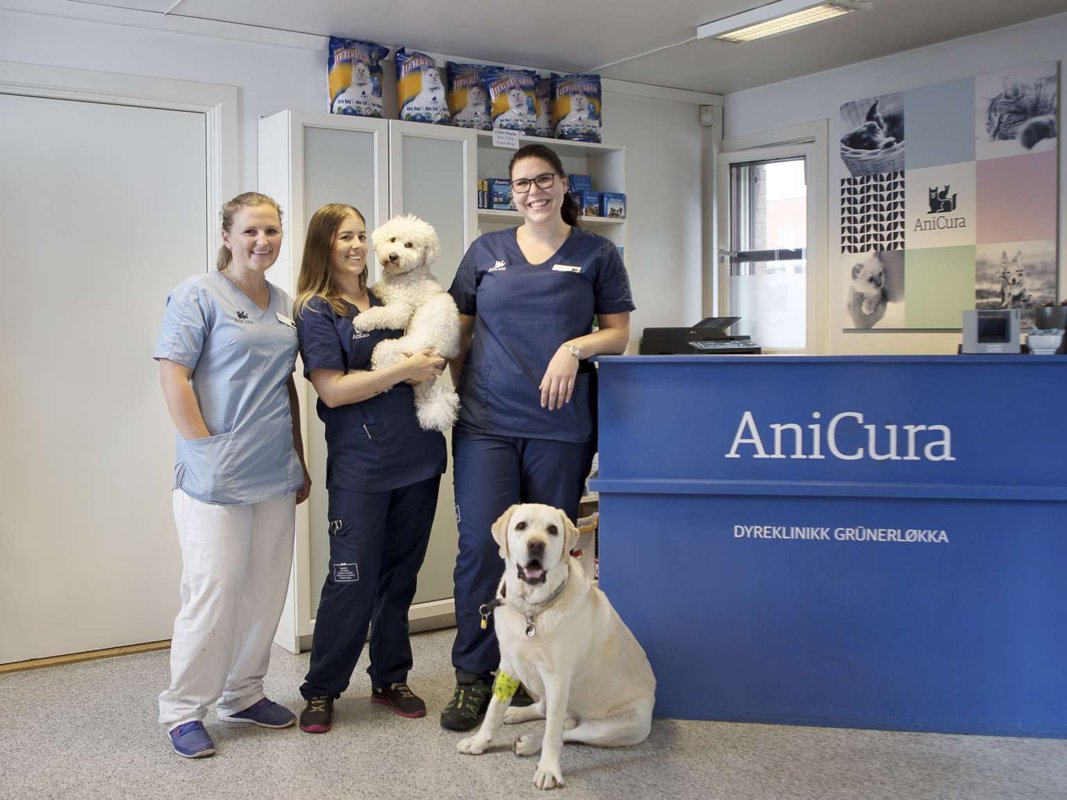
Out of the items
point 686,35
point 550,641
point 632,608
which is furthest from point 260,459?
point 686,35

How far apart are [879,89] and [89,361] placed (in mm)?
3761

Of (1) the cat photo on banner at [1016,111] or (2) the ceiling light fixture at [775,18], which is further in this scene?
(1) the cat photo on banner at [1016,111]

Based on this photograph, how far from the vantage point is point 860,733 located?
294 centimetres

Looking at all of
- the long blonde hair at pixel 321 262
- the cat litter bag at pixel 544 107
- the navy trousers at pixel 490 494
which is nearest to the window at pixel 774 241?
the cat litter bag at pixel 544 107

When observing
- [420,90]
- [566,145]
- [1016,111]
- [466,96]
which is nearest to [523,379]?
[420,90]

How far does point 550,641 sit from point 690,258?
3394 millimetres

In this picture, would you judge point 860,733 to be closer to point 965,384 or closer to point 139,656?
point 965,384

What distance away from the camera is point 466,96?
4.45 metres

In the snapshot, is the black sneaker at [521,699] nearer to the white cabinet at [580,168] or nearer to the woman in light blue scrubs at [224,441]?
the woman in light blue scrubs at [224,441]

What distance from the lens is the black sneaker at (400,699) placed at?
3127 mm

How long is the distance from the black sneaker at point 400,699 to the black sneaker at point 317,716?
199mm

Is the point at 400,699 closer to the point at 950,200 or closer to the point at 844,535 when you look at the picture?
the point at 844,535

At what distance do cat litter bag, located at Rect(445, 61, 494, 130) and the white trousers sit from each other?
83.9 inches

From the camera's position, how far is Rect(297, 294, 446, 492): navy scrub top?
2.89 meters
